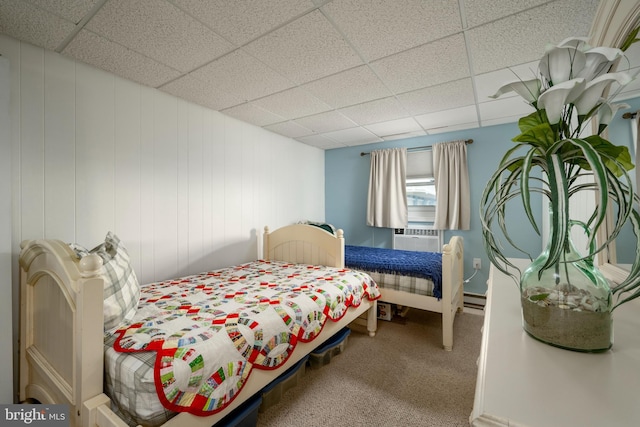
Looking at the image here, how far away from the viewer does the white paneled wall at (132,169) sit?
5.25ft

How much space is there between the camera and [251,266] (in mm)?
2684

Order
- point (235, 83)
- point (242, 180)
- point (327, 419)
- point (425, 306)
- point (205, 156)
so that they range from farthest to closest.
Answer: point (242, 180)
point (205, 156)
point (425, 306)
point (235, 83)
point (327, 419)

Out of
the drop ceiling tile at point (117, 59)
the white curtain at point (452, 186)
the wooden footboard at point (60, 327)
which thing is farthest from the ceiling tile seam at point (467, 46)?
the wooden footboard at point (60, 327)

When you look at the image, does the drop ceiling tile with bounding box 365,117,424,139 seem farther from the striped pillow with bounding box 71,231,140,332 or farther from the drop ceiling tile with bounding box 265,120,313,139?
the striped pillow with bounding box 71,231,140,332

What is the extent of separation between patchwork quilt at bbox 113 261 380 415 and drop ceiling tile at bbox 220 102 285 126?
1.58m

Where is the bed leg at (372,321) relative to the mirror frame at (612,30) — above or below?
below

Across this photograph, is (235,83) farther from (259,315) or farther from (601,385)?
(601,385)

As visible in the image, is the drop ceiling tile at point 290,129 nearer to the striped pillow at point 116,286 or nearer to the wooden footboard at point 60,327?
the striped pillow at point 116,286

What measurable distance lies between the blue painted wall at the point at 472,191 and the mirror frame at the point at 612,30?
6.60ft

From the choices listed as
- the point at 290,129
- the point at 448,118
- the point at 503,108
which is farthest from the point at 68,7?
the point at 503,108

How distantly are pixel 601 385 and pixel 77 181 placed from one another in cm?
252

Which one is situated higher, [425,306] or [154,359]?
[154,359]

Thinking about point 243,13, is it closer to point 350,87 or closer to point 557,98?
point 350,87

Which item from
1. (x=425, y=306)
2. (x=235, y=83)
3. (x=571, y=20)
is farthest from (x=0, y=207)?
(x=571, y=20)
